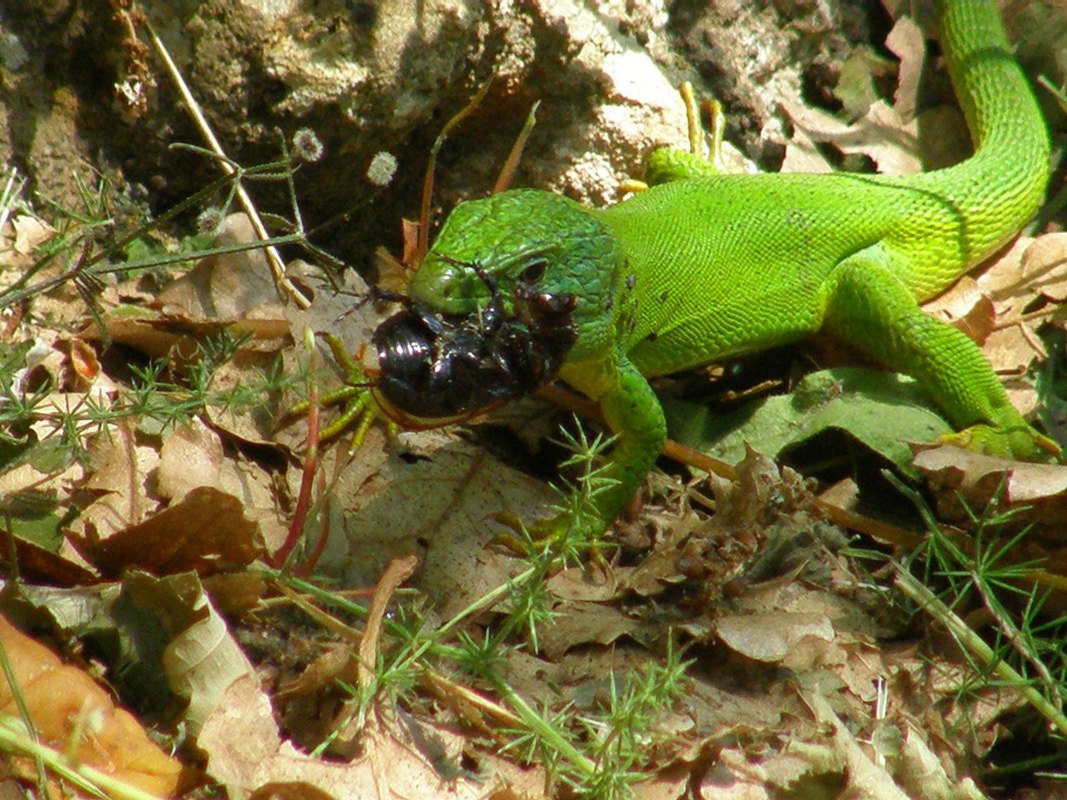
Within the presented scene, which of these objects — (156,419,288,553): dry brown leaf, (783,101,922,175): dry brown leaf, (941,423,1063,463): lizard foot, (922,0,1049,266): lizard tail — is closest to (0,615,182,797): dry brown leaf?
(156,419,288,553): dry brown leaf

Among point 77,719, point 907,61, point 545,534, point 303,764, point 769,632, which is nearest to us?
point 77,719

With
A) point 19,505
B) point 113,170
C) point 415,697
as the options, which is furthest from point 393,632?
point 113,170

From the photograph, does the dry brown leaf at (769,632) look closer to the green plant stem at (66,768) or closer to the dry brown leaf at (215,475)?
the dry brown leaf at (215,475)

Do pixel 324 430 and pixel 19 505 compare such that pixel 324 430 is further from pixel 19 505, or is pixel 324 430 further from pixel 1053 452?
pixel 1053 452

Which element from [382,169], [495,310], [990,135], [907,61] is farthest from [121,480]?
[907,61]

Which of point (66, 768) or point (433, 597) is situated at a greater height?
point (66, 768)

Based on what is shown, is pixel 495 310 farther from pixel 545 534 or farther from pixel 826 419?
pixel 826 419

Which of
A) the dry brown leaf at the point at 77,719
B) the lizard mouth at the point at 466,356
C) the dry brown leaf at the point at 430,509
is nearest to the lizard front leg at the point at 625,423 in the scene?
the dry brown leaf at the point at 430,509
